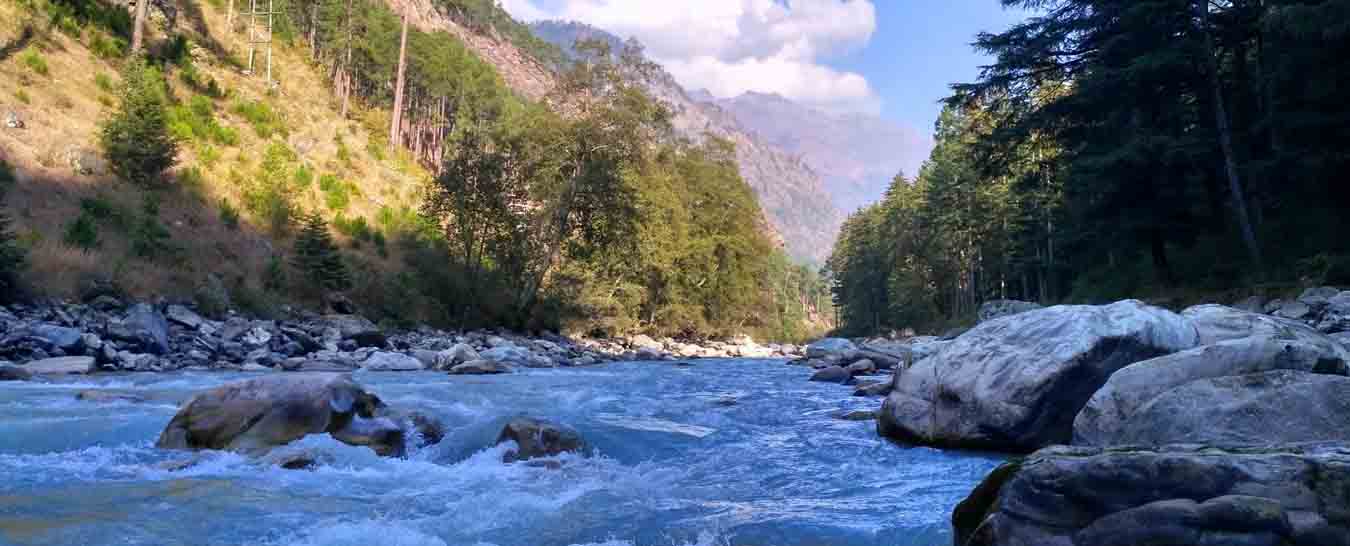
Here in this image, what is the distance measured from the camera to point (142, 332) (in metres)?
12.0

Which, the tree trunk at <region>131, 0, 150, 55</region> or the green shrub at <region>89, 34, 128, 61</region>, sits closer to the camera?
the green shrub at <region>89, 34, 128, 61</region>

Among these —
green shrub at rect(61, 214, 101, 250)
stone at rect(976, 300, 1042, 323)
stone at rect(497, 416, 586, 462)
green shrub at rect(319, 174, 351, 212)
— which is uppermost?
green shrub at rect(319, 174, 351, 212)

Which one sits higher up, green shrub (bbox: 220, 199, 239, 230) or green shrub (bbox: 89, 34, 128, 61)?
green shrub (bbox: 89, 34, 128, 61)

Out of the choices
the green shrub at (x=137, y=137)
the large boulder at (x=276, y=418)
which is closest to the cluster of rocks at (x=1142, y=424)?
the large boulder at (x=276, y=418)

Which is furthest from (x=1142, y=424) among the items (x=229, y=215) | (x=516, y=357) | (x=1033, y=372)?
(x=229, y=215)

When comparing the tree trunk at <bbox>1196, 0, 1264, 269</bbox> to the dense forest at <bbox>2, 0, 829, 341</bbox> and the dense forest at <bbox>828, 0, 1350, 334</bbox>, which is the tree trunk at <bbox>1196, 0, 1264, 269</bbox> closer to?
the dense forest at <bbox>828, 0, 1350, 334</bbox>

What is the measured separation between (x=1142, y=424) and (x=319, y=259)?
18383mm

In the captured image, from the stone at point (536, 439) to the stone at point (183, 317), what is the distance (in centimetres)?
992

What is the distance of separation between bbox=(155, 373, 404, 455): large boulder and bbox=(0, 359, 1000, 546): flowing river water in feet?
0.69

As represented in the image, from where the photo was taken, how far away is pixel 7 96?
1831cm

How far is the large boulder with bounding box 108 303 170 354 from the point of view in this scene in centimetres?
1177

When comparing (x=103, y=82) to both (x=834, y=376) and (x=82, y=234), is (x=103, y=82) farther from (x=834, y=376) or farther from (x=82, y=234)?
(x=834, y=376)

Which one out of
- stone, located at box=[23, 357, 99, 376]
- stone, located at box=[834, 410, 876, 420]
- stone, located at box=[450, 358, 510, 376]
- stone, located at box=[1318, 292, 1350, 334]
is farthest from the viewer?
stone, located at box=[450, 358, 510, 376]

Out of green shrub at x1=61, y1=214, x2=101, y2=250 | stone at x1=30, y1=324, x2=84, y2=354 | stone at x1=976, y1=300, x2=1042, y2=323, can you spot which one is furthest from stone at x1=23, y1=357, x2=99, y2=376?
stone at x1=976, y1=300, x2=1042, y2=323
